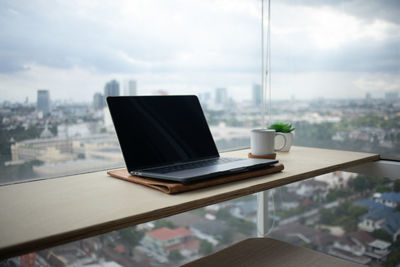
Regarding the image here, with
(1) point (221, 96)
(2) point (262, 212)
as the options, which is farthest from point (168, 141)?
(2) point (262, 212)

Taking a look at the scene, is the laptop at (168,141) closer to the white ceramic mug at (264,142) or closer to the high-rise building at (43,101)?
the white ceramic mug at (264,142)

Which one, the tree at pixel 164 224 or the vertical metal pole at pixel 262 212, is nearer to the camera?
the tree at pixel 164 224

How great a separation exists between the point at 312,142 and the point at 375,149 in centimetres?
33

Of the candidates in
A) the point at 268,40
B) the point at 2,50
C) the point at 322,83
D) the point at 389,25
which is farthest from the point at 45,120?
the point at 389,25

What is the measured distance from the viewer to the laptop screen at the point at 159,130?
1110 mm

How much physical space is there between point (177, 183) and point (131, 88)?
0.83 meters

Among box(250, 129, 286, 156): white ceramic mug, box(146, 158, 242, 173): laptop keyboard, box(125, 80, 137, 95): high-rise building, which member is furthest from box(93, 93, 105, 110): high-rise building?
box(250, 129, 286, 156): white ceramic mug

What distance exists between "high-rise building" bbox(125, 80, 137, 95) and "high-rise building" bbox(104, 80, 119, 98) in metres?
0.05

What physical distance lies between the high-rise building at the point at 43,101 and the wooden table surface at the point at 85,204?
0.33 metres

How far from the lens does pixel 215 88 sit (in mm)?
1986

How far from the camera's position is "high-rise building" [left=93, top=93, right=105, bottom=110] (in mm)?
1495

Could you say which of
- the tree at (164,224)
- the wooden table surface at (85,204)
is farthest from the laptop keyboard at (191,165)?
the tree at (164,224)

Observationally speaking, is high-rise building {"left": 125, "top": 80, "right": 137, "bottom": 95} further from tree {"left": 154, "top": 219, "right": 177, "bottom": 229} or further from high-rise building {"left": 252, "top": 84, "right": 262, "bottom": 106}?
high-rise building {"left": 252, "top": 84, "right": 262, "bottom": 106}

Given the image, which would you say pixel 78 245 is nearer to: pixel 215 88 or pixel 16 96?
pixel 16 96
